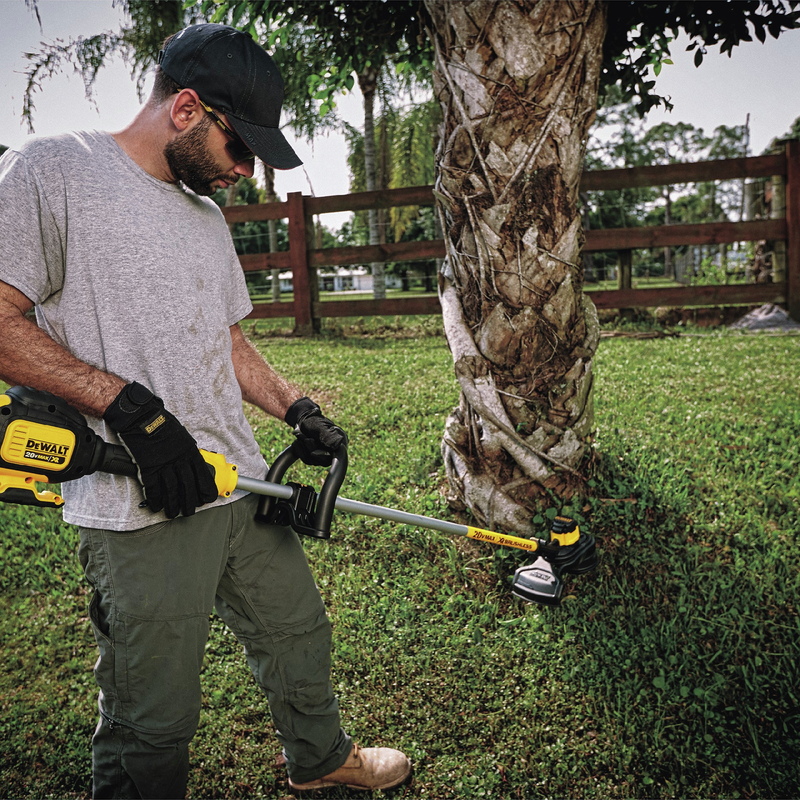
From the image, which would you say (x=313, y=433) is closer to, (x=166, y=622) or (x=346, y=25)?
(x=166, y=622)

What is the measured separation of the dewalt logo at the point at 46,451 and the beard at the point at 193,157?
918mm

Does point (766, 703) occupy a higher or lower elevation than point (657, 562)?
lower

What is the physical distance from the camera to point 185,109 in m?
1.97

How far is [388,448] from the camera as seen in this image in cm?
468

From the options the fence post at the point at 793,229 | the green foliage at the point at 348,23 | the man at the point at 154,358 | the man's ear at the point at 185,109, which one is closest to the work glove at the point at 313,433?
the man at the point at 154,358

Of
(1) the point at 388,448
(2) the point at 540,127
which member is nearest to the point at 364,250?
(1) the point at 388,448

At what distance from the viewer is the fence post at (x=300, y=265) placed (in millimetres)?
8898

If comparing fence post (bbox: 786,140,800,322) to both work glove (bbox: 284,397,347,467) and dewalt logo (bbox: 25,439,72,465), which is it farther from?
dewalt logo (bbox: 25,439,72,465)

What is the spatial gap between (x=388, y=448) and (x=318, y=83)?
3262 millimetres

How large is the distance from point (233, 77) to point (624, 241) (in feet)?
23.4

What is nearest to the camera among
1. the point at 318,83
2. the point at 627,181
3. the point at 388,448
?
the point at 388,448

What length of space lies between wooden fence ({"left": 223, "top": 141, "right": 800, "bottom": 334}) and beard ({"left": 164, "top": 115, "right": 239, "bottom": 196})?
6.20 metres

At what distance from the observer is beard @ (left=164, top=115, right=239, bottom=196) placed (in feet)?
6.50

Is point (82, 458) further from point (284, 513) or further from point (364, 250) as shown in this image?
point (364, 250)
